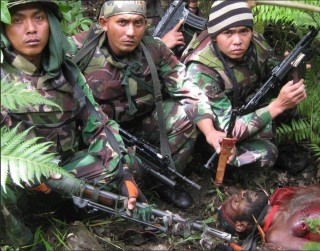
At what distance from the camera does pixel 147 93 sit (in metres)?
4.89

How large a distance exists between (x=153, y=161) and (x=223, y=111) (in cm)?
87

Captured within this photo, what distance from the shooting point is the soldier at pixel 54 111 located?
3.72 metres

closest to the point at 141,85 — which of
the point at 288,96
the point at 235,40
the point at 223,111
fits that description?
the point at 223,111

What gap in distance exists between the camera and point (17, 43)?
3.77 m

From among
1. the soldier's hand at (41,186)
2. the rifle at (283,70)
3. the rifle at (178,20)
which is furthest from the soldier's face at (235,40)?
the soldier's hand at (41,186)

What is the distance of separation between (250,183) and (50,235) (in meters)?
2.24

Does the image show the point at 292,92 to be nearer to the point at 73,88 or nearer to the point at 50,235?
the point at 73,88

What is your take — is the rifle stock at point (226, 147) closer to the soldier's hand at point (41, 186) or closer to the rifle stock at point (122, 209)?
the rifle stock at point (122, 209)

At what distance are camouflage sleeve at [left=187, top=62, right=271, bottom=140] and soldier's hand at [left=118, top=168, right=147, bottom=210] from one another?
121 cm

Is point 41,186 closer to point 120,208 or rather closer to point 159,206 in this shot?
point 120,208

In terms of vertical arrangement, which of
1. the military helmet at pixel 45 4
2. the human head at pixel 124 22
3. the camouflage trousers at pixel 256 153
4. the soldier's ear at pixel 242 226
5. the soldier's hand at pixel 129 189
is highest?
the military helmet at pixel 45 4

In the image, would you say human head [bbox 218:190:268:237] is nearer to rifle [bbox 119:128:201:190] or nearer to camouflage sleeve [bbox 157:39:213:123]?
rifle [bbox 119:128:201:190]

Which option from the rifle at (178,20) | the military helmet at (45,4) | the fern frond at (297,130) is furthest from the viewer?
the rifle at (178,20)

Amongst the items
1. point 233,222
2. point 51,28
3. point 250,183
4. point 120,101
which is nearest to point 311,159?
point 250,183
